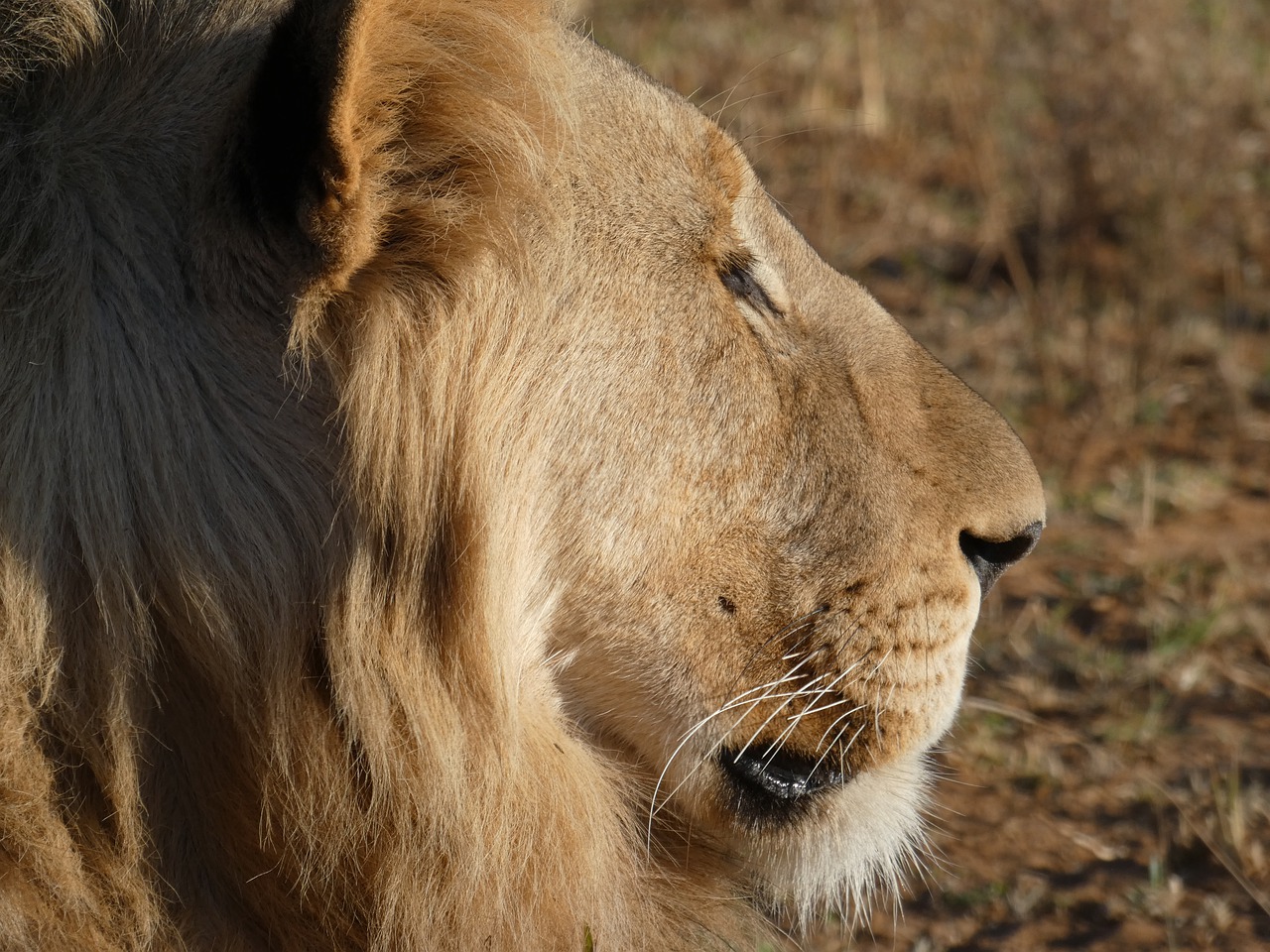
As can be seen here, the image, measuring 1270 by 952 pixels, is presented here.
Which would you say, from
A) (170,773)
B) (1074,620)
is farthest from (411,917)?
(1074,620)

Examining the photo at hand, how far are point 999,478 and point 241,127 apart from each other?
117cm

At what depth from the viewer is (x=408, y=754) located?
5.92 feet

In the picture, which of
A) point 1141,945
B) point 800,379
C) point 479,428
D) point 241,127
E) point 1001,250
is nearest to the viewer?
point 241,127

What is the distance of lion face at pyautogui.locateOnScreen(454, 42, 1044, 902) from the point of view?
6.25ft

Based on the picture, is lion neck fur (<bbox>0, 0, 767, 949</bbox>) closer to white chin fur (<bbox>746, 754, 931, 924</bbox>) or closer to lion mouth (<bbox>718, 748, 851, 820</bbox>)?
lion mouth (<bbox>718, 748, 851, 820</bbox>)

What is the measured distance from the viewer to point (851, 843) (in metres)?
2.15

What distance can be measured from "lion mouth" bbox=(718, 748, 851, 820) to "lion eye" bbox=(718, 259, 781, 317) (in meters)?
0.64

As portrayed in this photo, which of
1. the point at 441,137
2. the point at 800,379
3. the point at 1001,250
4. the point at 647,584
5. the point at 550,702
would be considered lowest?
the point at 1001,250

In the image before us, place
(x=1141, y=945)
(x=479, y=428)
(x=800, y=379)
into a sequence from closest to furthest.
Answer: (x=479, y=428) < (x=800, y=379) < (x=1141, y=945)

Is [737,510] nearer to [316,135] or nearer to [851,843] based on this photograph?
[851,843]

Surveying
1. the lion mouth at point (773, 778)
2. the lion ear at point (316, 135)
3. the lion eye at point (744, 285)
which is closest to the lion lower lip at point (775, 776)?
the lion mouth at point (773, 778)

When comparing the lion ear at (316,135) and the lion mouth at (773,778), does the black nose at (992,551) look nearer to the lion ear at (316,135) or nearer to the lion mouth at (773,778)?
the lion mouth at (773,778)

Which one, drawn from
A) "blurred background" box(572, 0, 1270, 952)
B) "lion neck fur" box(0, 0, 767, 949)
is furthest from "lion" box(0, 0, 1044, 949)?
"blurred background" box(572, 0, 1270, 952)

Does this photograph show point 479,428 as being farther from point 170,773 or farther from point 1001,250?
point 1001,250
